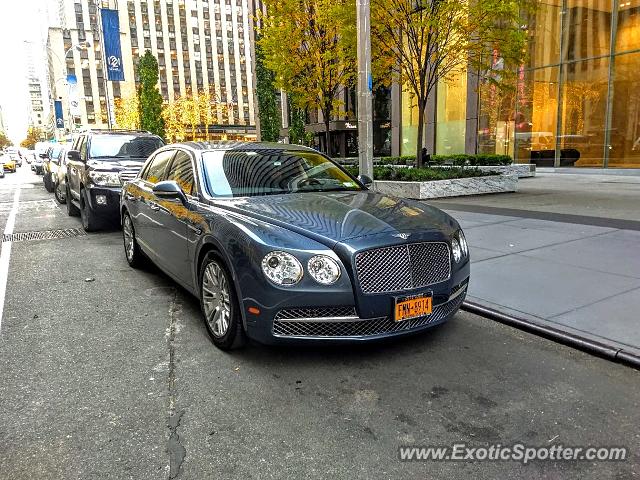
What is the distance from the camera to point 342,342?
3.58 metres

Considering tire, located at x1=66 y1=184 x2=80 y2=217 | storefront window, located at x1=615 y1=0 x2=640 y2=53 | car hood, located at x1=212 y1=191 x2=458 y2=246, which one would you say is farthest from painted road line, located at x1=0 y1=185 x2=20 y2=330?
storefront window, located at x1=615 y1=0 x2=640 y2=53

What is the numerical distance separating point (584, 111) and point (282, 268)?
21.9m

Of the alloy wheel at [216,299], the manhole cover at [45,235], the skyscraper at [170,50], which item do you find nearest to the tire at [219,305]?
the alloy wheel at [216,299]

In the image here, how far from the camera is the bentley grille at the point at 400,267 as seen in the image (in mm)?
3529

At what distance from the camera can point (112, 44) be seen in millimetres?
26312

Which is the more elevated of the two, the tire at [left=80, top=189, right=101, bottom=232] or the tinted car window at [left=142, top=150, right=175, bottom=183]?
the tinted car window at [left=142, top=150, right=175, bottom=183]

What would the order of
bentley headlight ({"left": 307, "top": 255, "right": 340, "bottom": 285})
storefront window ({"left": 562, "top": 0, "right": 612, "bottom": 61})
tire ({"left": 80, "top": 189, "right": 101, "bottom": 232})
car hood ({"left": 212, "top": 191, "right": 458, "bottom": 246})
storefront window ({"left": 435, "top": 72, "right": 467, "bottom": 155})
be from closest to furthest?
bentley headlight ({"left": 307, "top": 255, "right": 340, "bottom": 285})
car hood ({"left": 212, "top": 191, "right": 458, "bottom": 246})
tire ({"left": 80, "top": 189, "right": 101, "bottom": 232})
storefront window ({"left": 562, "top": 0, "right": 612, "bottom": 61})
storefront window ({"left": 435, "top": 72, "right": 467, "bottom": 155})

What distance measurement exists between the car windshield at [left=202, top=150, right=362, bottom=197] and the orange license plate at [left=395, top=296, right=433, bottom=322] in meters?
1.75

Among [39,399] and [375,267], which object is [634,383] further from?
[39,399]

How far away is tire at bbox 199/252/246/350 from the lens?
3.86 meters

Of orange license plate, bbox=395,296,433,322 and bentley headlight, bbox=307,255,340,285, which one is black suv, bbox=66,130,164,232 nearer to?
bentley headlight, bbox=307,255,340,285

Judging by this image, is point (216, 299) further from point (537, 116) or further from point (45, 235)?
point (537, 116)

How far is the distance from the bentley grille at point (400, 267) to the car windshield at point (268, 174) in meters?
1.52

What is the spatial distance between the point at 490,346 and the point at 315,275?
5.60ft
